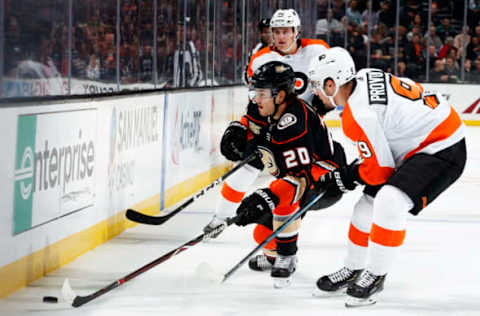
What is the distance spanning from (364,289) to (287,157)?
26.0 inches

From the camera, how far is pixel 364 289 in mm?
3148

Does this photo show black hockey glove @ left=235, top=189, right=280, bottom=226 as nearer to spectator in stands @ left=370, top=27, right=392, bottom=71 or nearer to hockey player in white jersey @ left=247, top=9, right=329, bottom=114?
hockey player in white jersey @ left=247, top=9, right=329, bottom=114

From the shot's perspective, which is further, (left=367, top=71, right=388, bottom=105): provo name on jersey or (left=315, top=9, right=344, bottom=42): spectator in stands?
(left=315, top=9, right=344, bottom=42): spectator in stands

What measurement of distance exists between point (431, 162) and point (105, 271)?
1.56 m

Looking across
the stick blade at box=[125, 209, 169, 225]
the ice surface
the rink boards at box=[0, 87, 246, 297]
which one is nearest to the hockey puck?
the ice surface

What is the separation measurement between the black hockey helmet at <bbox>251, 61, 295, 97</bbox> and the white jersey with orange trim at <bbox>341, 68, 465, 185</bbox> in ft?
1.32

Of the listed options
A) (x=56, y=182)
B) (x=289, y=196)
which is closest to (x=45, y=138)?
(x=56, y=182)

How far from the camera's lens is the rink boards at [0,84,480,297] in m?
3.26

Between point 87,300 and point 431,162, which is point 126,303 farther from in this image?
point 431,162

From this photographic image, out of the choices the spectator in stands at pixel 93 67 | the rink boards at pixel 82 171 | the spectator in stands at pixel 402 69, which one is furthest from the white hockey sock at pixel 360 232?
the spectator in stands at pixel 402 69

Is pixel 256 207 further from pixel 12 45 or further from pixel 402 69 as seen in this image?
pixel 402 69

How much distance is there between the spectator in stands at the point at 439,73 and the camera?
561 inches

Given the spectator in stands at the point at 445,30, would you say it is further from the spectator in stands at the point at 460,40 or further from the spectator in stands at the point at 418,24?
the spectator in stands at the point at 418,24

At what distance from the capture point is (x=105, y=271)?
371 cm
